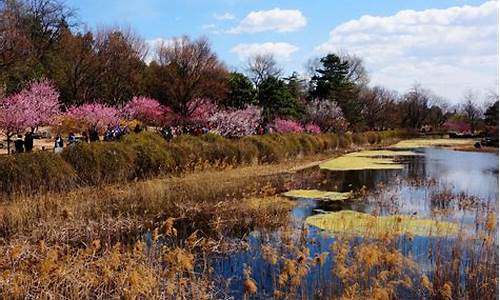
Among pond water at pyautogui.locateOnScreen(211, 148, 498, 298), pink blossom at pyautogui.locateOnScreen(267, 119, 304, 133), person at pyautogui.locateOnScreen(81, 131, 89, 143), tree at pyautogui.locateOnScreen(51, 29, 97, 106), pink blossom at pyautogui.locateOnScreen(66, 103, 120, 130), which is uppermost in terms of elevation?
tree at pyautogui.locateOnScreen(51, 29, 97, 106)

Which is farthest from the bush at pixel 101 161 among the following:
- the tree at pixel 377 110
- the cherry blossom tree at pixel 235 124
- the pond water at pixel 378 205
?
the tree at pixel 377 110

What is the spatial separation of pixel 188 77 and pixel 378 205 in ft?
121

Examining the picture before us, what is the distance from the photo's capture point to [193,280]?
7.79 m

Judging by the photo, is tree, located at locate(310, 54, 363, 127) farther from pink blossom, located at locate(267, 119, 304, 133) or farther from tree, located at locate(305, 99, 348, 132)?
pink blossom, located at locate(267, 119, 304, 133)

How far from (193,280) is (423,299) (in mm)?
3307

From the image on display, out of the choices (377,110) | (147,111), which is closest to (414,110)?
(377,110)

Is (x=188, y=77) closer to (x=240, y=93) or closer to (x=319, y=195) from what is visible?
(x=240, y=93)

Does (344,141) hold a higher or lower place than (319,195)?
higher

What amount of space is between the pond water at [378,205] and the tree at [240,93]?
2164 cm

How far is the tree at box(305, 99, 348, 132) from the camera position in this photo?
52.9 metres

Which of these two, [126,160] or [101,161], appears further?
[126,160]

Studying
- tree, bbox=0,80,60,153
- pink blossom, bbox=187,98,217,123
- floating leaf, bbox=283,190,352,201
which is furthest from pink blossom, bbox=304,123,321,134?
floating leaf, bbox=283,190,352,201

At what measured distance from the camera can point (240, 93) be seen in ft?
162

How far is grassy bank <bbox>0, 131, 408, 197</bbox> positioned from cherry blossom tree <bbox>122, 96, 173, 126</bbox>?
1883 cm
